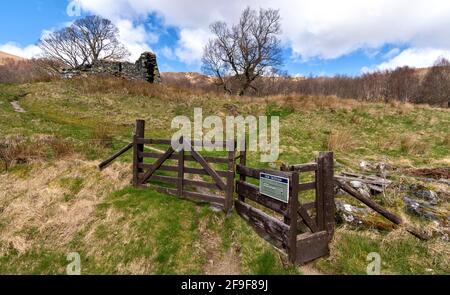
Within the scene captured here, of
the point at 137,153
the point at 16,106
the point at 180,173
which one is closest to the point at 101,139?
the point at 137,153

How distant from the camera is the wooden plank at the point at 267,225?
17.5 ft

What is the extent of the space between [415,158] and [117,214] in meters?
14.4

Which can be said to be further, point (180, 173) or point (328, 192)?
point (180, 173)

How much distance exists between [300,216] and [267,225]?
78cm

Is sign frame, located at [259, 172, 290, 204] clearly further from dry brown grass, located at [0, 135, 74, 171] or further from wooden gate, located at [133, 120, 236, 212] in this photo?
dry brown grass, located at [0, 135, 74, 171]

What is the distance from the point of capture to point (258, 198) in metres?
6.16

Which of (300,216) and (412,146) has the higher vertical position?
(412,146)

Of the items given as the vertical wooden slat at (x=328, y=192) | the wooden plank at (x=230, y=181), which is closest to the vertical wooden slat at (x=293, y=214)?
the vertical wooden slat at (x=328, y=192)

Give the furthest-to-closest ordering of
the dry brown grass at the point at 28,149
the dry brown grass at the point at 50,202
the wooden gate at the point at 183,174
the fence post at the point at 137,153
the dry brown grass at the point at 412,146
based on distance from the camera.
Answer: the dry brown grass at the point at 412,146
the dry brown grass at the point at 28,149
the fence post at the point at 137,153
the wooden gate at the point at 183,174
the dry brown grass at the point at 50,202
